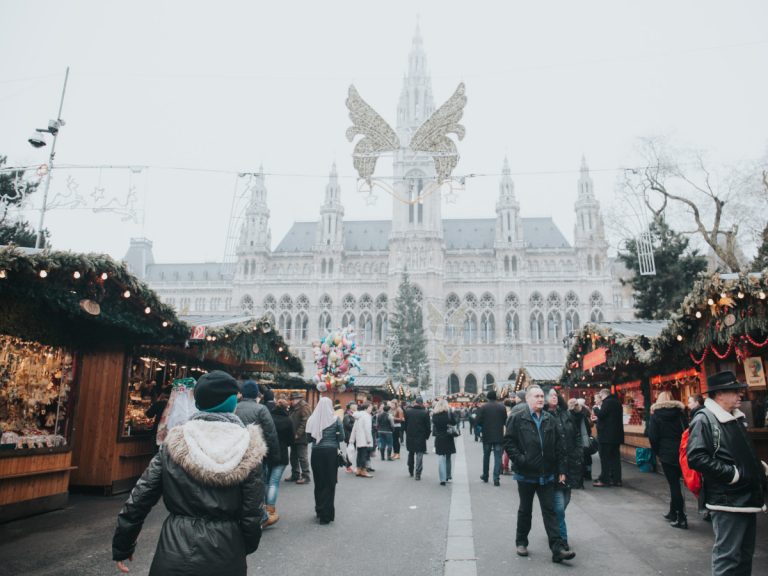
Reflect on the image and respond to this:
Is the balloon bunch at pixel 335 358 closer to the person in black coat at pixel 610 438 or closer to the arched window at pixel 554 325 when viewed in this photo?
the person in black coat at pixel 610 438

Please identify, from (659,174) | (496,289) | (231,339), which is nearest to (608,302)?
(496,289)

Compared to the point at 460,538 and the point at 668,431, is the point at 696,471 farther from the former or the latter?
the point at 668,431

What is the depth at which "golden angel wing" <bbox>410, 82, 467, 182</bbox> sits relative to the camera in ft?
34.0

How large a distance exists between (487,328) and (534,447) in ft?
168

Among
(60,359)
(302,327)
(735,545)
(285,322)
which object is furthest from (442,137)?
(285,322)

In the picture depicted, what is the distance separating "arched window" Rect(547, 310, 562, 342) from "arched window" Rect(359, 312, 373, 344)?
17816 millimetres

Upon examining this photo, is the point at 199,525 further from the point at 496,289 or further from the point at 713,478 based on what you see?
the point at 496,289

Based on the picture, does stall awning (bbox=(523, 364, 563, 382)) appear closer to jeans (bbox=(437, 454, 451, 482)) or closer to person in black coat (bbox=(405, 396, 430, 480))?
person in black coat (bbox=(405, 396, 430, 480))

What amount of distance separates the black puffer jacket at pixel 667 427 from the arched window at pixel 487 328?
48184 millimetres

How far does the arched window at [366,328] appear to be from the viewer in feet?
182

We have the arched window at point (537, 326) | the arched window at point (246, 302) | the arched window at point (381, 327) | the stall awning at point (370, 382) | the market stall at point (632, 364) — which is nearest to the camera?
the market stall at point (632, 364)

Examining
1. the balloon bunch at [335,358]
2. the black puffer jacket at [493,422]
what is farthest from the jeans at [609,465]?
the balloon bunch at [335,358]

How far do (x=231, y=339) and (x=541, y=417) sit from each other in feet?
20.2

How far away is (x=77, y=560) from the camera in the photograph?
14.8ft
